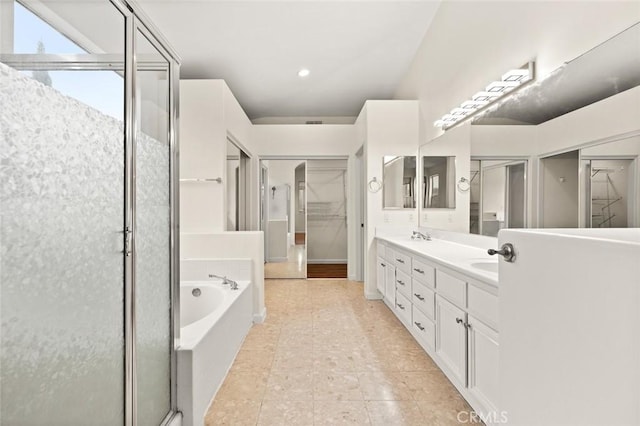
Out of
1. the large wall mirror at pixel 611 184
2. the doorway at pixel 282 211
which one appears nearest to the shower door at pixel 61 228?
the large wall mirror at pixel 611 184

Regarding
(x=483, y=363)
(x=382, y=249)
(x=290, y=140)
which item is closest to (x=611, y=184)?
(x=483, y=363)

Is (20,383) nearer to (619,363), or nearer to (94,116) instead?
(94,116)

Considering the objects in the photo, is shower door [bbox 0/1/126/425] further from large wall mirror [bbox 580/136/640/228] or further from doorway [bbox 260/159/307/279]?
doorway [bbox 260/159/307/279]

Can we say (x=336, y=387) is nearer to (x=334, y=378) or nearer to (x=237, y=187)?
(x=334, y=378)

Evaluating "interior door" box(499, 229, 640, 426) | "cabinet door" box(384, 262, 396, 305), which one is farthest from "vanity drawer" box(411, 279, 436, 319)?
"interior door" box(499, 229, 640, 426)

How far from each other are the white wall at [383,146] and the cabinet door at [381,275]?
0.18m

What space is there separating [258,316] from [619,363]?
277 centimetres

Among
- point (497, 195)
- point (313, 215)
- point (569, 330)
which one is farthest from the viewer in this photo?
point (313, 215)

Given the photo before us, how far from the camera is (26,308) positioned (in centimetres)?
73

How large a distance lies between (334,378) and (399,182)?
7.94 ft

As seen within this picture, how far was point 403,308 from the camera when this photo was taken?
2.62 meters

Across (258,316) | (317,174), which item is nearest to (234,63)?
(317,174)

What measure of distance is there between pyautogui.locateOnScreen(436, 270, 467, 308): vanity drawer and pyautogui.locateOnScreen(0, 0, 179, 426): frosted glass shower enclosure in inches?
59.0

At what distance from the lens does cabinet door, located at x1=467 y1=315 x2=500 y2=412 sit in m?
1.34
